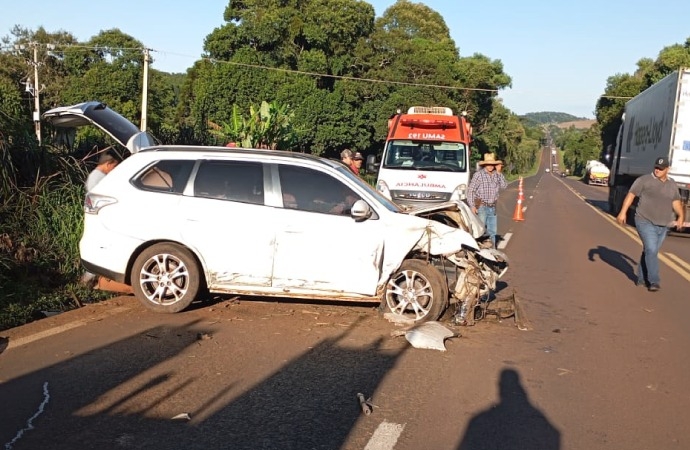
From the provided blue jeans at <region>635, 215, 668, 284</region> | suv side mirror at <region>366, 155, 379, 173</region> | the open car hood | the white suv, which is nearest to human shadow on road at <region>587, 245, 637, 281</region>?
blue jeans at <region>635, 215, 668, 284</region>

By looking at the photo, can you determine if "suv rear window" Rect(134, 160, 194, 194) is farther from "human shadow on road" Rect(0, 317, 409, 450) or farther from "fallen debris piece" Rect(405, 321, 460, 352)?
"fallen debris piece" Rect(405, 321, 460, 352)

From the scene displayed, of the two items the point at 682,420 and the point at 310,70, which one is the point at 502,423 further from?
the point at 310,70

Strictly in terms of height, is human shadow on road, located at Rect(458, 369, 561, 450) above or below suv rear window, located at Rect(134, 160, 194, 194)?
below

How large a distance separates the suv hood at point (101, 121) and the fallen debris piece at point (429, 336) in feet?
17.7

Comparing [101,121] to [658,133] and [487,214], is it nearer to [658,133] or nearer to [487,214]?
[487,214]

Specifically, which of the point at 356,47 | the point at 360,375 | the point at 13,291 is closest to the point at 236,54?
the point at 356,47

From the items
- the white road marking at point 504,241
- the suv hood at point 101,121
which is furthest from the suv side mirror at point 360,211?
the white road marking at point 504,241

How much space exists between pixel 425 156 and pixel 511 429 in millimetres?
11404

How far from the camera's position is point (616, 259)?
13047 millimetres

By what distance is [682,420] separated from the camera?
4773 millimetres

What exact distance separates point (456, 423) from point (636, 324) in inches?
160

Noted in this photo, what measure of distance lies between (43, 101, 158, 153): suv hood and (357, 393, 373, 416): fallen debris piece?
20.8ft

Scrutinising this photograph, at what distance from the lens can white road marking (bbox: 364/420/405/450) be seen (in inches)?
163

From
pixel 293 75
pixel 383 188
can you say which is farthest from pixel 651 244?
pixel 293 75
